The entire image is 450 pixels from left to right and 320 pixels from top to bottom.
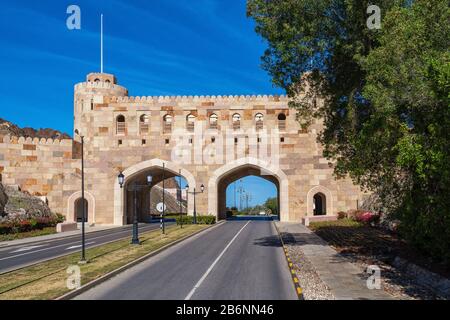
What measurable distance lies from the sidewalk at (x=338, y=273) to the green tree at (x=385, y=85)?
2653 millimetres

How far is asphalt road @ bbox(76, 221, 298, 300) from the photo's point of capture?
38.0 ft

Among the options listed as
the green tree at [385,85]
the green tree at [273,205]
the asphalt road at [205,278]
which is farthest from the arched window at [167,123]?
the green tree at [273,205]

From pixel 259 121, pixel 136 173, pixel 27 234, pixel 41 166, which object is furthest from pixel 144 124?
pixel 27 234

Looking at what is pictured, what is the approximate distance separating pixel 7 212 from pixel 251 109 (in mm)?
25063

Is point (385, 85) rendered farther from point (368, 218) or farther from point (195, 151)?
point (195, 151)

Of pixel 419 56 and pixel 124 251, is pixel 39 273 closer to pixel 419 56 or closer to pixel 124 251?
pixel 124 251

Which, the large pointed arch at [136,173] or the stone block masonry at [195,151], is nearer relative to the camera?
the stone block masonry at [195,151]

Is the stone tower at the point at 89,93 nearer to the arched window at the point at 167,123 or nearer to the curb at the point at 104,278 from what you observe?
the arched window at the point at 167,123

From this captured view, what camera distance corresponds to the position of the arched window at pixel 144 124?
46062 millimetres

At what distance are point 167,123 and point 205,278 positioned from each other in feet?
110

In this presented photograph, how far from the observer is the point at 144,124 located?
152 ft
